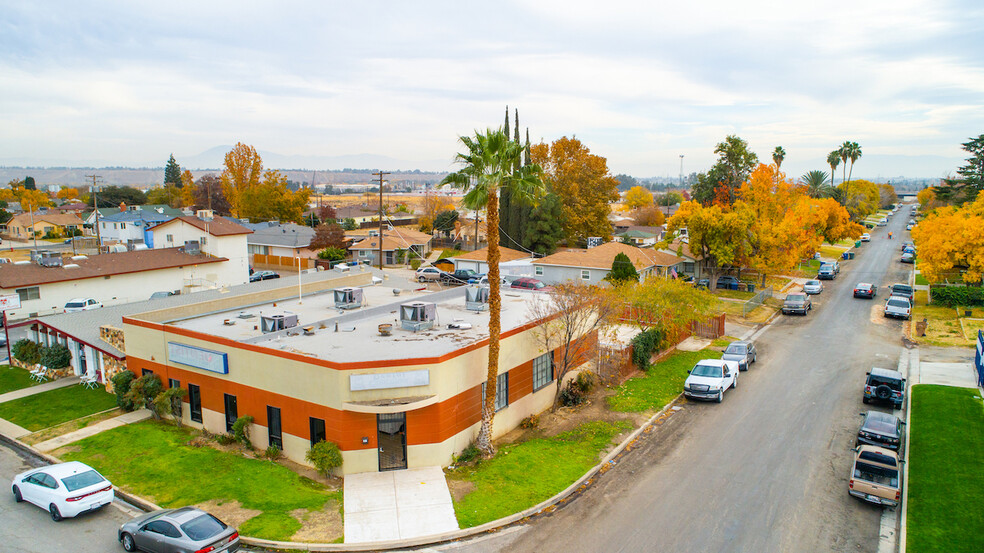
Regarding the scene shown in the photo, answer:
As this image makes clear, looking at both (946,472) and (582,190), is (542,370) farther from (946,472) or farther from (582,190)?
(582,190)

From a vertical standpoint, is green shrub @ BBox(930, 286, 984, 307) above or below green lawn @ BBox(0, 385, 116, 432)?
above

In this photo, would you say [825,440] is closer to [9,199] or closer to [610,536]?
[610,536]

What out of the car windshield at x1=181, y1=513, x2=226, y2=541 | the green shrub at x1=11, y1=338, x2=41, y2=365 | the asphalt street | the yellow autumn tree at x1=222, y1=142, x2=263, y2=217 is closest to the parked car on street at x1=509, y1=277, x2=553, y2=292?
the asphalt street

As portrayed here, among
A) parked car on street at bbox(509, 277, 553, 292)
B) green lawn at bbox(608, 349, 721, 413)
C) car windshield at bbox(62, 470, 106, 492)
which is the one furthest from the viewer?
parked car on street at bbox(509, 277, 553, 292)

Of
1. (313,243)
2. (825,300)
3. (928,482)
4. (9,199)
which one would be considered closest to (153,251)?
(313,243)

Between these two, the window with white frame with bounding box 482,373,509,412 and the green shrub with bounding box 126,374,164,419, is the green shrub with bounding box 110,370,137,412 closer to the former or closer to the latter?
the green shrub with bounding box 126,374,164,419

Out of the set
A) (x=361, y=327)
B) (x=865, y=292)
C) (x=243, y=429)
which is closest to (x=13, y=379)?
(x=243, y=429)
